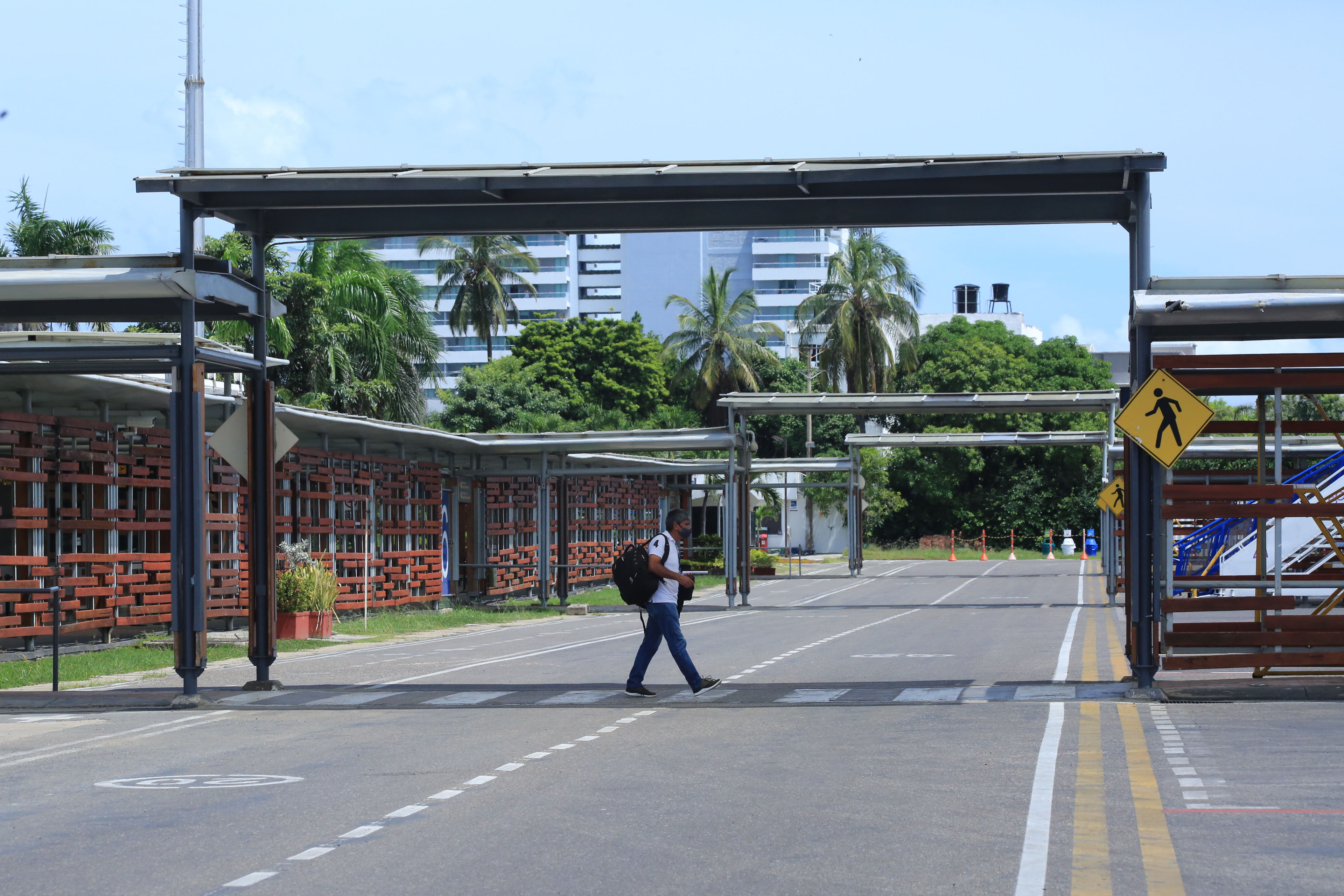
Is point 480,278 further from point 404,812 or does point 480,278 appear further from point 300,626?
point 404,812

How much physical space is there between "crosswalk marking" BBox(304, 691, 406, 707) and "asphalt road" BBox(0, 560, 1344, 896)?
0.07 metres

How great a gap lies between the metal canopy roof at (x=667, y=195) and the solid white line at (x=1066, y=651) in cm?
476

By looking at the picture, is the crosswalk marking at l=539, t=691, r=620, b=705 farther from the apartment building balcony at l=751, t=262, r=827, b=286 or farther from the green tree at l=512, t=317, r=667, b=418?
the apartment building balcony at l=751, t=262, r=827, b=286

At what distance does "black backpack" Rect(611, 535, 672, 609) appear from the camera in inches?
562

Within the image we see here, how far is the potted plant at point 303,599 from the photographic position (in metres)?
24.1

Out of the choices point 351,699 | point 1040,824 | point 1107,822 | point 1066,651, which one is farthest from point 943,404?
point 1040,824

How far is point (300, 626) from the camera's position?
79.3ft

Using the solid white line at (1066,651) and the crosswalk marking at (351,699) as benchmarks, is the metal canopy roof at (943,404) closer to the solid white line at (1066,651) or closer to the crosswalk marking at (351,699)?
the solid white line at (1066,651)

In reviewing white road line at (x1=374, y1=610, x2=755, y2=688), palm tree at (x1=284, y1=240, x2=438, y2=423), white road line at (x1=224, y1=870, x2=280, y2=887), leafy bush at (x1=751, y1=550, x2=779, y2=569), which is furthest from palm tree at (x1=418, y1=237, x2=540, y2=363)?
white road line at (x1=224, y1=870, x2=280, y2=887)

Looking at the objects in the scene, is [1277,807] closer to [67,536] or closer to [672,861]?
[672,861]

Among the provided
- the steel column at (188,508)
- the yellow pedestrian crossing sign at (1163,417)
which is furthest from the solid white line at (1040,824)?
the steel column at (188,508)

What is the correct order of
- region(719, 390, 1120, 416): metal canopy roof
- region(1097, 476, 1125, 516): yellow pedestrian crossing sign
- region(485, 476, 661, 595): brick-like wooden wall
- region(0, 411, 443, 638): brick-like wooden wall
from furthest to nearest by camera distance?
region(719, 390, 1120, 416): metal canopy roof
region(485, 476, 661, 595): brick-like wooden wall
region(1097, 476, 1125, 516): yellow pedestrian crossing sign
region(0, 411, 443, 638): brick-like wooden wall

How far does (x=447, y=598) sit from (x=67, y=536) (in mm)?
14302

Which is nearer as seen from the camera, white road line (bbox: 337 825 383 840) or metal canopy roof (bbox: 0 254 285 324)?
white road line (bbox: 337 825 383 840)
